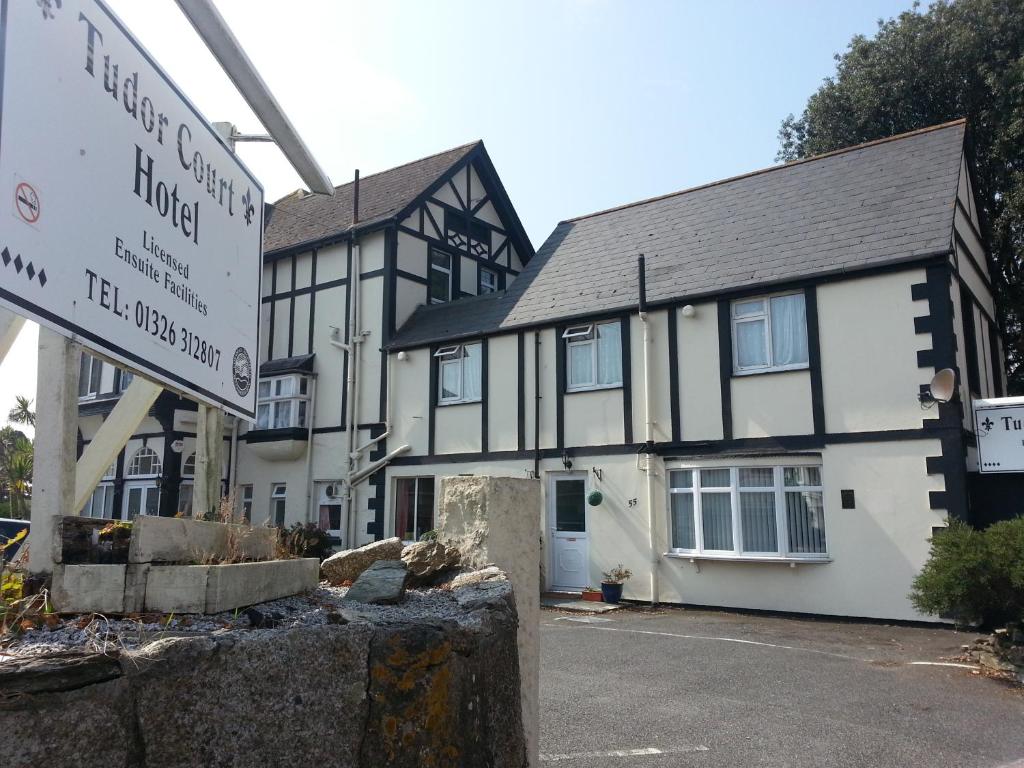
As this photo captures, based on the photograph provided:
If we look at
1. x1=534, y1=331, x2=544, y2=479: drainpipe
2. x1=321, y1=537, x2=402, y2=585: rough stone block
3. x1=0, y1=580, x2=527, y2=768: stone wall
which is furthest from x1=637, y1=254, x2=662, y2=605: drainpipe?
x1=0, y1=580, x2=527, y2=768: stone wall

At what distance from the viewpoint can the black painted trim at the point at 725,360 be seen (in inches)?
523

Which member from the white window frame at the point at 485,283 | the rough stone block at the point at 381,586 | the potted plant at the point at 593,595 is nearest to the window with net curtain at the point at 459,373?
the white window frame at the point at 485,283

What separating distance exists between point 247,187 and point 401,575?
1.70m

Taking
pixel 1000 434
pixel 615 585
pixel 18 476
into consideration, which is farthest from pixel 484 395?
A: pixel 18 476

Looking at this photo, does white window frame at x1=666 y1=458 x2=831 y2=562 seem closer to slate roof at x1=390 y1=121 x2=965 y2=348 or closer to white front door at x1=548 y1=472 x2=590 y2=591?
white front door at x1=548 y1=472 x2=590 y2=591

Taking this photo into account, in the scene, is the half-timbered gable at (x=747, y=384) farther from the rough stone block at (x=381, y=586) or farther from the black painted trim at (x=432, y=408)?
the rough stone block at (x=381, y=586)

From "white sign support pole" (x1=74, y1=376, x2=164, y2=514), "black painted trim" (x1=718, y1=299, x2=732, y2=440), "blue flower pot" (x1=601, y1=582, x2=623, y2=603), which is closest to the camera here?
"white sign support pole" (x1=74, y1=376, x2=164, y2=514)

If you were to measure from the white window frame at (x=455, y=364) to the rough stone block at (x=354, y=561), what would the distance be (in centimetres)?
1248

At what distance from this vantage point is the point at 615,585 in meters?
13.7

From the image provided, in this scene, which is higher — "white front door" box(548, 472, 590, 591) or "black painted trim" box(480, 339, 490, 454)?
"black painted trim" box(480, 339, 490, 454)

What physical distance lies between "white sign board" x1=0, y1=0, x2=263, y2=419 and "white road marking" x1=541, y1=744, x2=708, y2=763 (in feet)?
11.5

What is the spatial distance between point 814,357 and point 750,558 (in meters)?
3.37

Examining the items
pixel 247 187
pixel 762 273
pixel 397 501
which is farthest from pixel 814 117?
pixel 247 187

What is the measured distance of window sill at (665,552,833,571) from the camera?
39.4 ft
